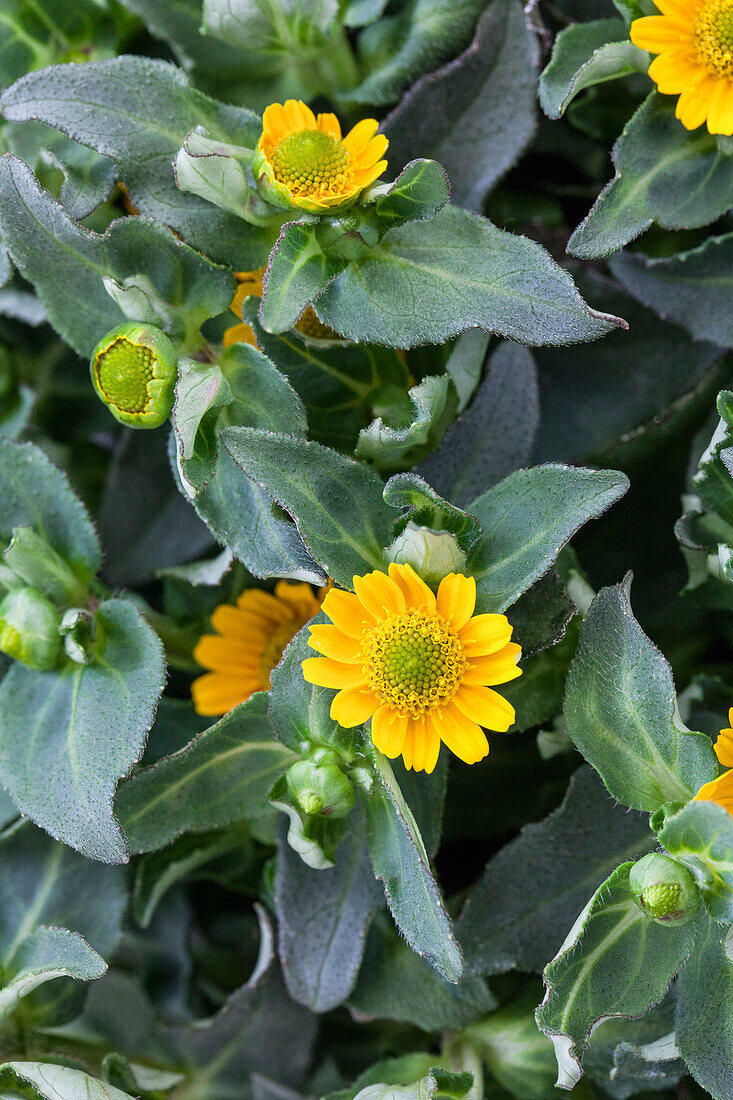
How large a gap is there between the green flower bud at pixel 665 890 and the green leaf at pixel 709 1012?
0.18 feet

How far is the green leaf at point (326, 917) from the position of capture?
78 cm

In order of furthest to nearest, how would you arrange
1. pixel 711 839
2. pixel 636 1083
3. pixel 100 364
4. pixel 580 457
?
pixel 580 457
pixel 636 1083
pixel 100 364
pixel 711 839

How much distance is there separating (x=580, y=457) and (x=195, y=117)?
1.43 feet

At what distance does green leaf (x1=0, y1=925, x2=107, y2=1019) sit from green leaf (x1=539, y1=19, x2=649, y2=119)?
27.6 inches

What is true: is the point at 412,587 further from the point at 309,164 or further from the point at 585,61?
the point at 585,61

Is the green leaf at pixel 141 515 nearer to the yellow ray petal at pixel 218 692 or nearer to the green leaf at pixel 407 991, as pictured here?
the yellow ray petal at pixel 218 692

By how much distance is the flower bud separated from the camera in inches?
25.4

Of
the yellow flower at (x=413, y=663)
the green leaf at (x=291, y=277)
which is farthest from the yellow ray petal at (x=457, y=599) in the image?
the green leaf at (x=291, y=277)

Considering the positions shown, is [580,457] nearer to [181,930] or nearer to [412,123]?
[412,123]

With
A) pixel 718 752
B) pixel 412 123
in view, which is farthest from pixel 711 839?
pixel 412 123

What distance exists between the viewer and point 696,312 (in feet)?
2.79

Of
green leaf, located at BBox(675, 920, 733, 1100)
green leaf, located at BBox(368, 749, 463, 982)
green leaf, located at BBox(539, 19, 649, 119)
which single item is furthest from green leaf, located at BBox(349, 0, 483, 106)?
green leaf, located at BBox(675, 920, 733, 1100)

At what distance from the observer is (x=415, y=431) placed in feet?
2.29

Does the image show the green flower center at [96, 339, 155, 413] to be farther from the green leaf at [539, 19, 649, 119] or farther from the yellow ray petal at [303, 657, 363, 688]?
the green leaf at [539, 19, 649, 119]
